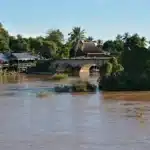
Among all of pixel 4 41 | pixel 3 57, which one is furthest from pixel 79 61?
pixel 4 41

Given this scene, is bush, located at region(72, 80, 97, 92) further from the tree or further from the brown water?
the tree

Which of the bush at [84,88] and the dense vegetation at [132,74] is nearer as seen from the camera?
the bush at [84,88]

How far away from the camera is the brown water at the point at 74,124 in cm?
1789

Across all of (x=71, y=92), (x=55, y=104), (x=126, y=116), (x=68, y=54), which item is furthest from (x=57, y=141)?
(x=68, y=54)

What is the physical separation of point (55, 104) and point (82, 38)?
7027cm

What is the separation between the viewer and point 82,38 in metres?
101

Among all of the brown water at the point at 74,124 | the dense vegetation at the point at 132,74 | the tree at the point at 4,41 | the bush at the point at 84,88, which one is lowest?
the brown water at the point at 74,124

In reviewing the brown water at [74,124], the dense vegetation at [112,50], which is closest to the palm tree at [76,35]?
the dense vegetation at [112,50]

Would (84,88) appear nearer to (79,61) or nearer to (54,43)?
(79,61)

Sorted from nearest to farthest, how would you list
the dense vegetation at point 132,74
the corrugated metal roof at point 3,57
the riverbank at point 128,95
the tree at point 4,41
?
the riverbank at point 128,95
the dense vegetation at point 132,74
the corrugated metal roof at point 3,57
the tree at point 4,41

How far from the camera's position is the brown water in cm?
1789

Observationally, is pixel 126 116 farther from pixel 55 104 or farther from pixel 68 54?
pixel 68 54

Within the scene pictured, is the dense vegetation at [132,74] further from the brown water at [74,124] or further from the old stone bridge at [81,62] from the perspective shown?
the old stone bridge at [81,62]

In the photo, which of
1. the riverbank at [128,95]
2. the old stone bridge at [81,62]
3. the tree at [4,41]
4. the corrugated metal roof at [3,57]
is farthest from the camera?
the tree at [4,41]
